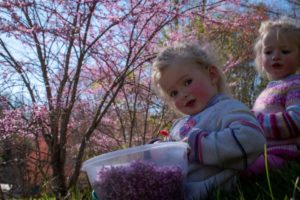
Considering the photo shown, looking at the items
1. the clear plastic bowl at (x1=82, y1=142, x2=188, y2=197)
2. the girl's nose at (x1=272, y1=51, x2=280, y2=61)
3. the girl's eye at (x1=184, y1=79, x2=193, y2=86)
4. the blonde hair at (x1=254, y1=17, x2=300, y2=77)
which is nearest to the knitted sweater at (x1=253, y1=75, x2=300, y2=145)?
the girl's nose at (x1=272, y1=51, x2=280, y2=61)

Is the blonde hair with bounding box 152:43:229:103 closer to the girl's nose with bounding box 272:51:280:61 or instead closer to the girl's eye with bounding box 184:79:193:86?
the girl's eye with bounding box 184:79:193:86

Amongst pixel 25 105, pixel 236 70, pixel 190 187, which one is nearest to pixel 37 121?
pixel 25 105

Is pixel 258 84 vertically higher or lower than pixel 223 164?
higher

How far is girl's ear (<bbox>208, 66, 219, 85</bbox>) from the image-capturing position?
80.0 inches

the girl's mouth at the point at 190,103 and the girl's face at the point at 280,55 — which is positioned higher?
the girl's face at the point at 280,55

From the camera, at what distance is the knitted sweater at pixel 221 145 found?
1.71 meters

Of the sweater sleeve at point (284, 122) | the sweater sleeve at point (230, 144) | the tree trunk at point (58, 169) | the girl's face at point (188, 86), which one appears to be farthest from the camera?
the tree trunk at point (58, 169)

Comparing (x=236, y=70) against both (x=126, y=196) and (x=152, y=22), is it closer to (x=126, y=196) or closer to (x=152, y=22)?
(x=152, y=22)

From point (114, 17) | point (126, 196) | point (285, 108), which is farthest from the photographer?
point (114, 17)

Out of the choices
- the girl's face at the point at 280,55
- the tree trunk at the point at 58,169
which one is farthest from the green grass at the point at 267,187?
the tree trunk at the point at 58,169

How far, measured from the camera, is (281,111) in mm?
2367

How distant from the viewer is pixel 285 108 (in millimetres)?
2373

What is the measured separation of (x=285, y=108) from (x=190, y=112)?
65 centimetres

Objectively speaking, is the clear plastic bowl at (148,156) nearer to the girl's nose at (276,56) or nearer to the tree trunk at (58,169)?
the girl's nose at (276,56)
